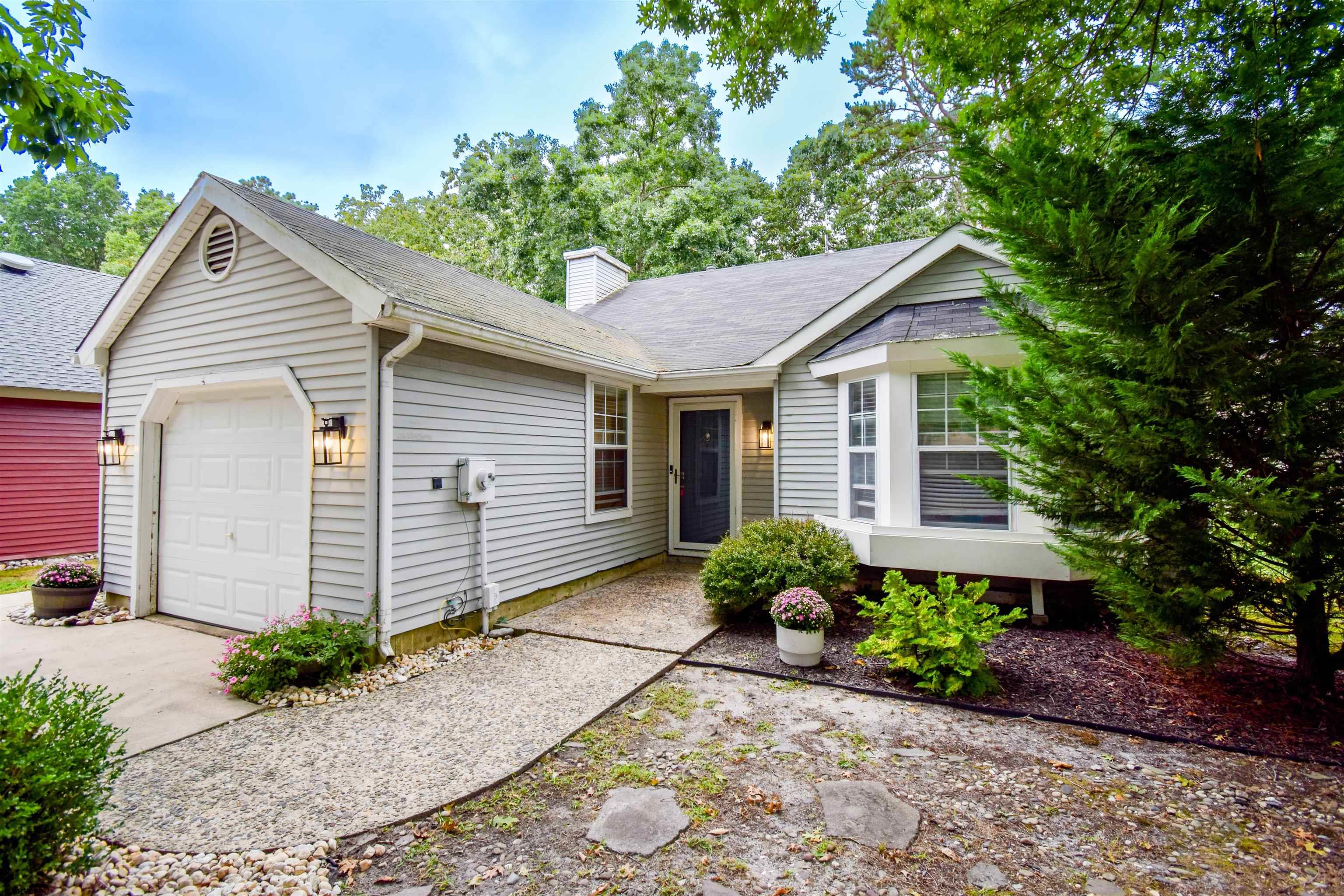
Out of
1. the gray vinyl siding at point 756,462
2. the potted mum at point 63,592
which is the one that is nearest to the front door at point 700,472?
the gray vinyl siding at point 756,462

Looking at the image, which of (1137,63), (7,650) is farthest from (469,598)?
(1137,63)

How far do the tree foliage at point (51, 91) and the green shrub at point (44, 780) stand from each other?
2.66m

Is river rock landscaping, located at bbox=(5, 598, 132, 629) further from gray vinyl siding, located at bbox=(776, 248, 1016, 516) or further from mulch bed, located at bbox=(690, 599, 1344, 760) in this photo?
gray vinyl siding, located at bbox=(776, 248, 1016, 516)

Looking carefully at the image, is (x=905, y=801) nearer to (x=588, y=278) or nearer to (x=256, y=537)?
(x=256, y=537)

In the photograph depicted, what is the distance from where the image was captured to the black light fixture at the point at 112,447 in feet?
20.5

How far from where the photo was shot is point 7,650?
506 cm

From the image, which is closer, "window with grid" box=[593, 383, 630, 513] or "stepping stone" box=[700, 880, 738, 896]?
"stepping stone" box=[700, 880, 738, 896]

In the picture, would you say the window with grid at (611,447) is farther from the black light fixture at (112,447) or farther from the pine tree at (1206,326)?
the black light fixture at (112,447)

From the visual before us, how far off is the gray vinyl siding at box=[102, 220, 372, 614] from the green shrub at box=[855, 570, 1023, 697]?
3966mm

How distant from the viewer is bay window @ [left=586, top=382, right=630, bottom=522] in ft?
23.6

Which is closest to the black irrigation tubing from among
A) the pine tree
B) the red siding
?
the pine tree

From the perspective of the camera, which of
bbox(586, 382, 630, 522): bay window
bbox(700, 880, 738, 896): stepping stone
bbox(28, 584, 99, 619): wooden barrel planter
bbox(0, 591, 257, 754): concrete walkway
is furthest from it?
bbox(586, 382, 630, 522): bay window

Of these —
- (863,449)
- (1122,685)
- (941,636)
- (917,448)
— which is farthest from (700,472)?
(1122,685)

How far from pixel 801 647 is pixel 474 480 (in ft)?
10.2
